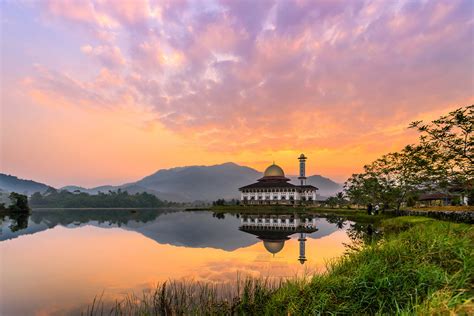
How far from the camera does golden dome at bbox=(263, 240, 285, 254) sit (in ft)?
69.9

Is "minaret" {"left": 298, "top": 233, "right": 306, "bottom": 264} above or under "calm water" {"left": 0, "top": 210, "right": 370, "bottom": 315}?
above

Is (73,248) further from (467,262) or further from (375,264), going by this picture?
(467,262)

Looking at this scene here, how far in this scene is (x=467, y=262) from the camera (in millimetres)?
7785

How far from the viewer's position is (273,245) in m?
23.5

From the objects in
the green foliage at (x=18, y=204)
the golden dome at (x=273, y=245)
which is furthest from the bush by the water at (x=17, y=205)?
the golden dome at (x=273, y=245)

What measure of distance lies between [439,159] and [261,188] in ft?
222

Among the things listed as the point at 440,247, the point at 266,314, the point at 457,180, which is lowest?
the point at 266,314

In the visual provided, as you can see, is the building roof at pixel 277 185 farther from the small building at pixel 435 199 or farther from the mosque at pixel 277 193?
the small building at pixel 435 199

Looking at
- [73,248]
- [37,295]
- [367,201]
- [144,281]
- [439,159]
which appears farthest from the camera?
[367,201]

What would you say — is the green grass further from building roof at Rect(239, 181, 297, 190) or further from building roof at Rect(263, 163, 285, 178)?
building roof at Rect(263, 163, 285, 178)

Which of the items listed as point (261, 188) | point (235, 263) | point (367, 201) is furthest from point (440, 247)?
point (261, 188)

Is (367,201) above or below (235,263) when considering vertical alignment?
above

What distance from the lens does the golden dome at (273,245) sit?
Answer: 21319mm

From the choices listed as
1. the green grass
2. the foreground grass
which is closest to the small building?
the green grass
